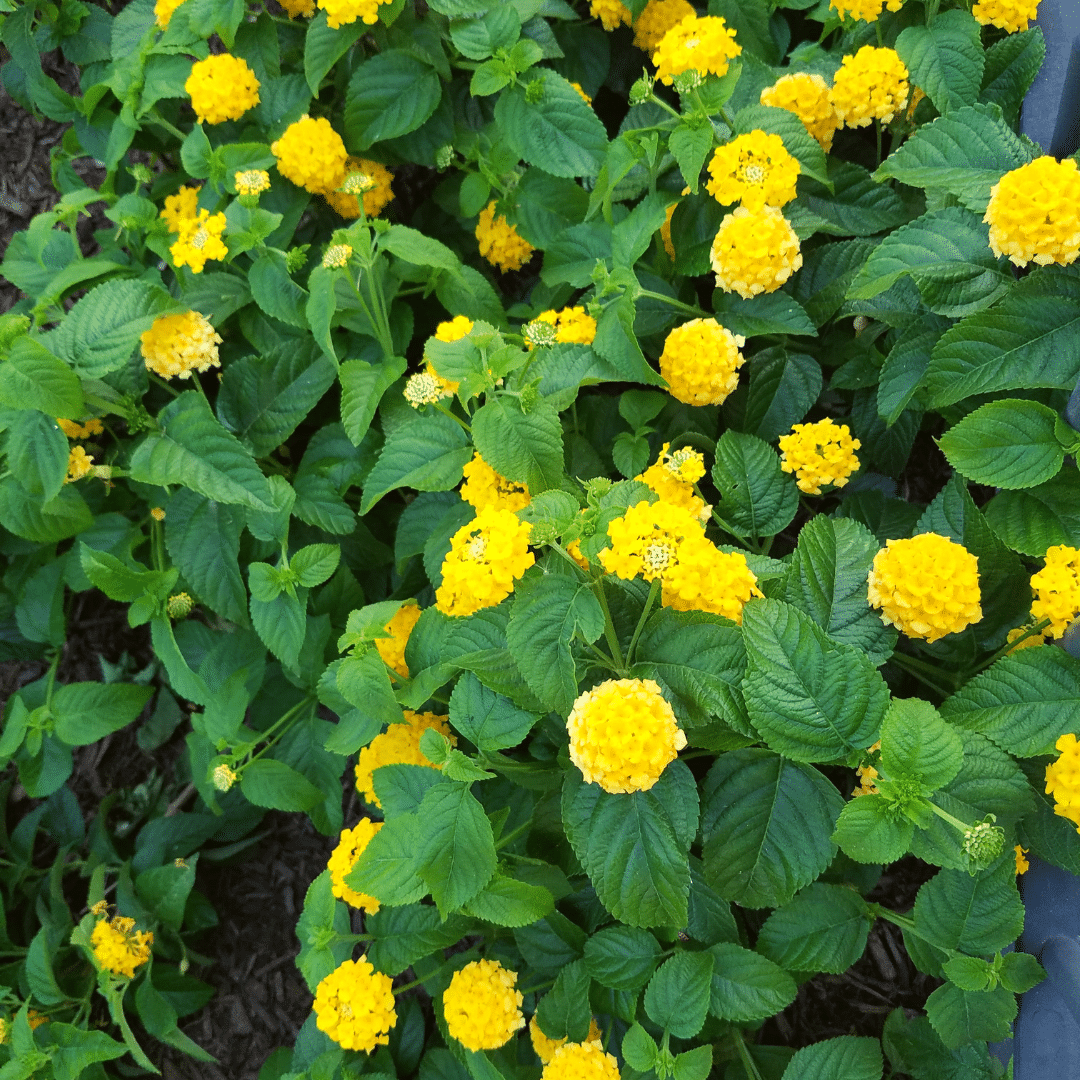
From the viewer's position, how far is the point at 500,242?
7.00 feet

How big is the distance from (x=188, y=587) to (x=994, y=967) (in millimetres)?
1858

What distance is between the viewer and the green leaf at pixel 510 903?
1.37 metres

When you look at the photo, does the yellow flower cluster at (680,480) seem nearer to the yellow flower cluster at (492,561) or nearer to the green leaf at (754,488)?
the green leaf at (754,488)

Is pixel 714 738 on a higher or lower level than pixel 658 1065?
higher

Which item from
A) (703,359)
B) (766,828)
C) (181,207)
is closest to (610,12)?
(703,359)

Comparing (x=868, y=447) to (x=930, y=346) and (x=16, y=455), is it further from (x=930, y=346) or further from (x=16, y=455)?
(x=16, y=455)

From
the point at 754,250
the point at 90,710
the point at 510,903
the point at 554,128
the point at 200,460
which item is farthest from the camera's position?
the point at 90,710

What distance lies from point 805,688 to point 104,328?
1.53m

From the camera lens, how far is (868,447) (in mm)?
1829

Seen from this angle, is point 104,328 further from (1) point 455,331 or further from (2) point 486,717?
(2) point 486,717

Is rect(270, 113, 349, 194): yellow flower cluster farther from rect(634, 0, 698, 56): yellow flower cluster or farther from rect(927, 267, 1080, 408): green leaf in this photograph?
rect(927, 267, 1080, 408): green leaf

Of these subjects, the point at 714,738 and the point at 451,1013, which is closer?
the point at 714,738

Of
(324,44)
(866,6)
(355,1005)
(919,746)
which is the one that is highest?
(866,6)

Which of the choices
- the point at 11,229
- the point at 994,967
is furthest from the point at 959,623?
the point at 11,229
